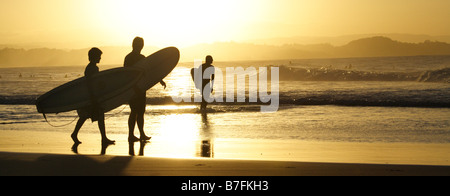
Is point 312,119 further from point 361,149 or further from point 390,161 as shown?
point 390,161

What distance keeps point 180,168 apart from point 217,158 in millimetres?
1349

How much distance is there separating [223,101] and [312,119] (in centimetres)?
823

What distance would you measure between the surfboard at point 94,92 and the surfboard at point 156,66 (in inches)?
9.3

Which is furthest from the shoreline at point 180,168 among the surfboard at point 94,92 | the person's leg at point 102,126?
the surfboard at point 94,92

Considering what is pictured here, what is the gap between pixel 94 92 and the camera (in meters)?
8.36

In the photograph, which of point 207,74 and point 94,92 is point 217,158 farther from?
point 207,74

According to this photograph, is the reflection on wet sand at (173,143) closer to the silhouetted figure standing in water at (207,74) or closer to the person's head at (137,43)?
the person's head at (137,43)

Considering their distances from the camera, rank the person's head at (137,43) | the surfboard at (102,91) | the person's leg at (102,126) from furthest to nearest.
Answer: the person's head at (137,43) → the surfboard at (102,91) → the person's leg at (102,126)

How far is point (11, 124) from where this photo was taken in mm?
12656

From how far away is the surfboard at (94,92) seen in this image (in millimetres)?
8422

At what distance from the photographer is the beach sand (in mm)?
5637

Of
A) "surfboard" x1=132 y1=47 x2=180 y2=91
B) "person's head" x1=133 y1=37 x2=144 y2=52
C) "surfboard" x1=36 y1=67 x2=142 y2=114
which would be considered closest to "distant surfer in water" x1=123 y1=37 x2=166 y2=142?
"person's head" x1=133 y1=37 x2=144 y2=52

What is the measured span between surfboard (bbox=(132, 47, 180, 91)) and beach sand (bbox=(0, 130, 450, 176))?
1.14 m
